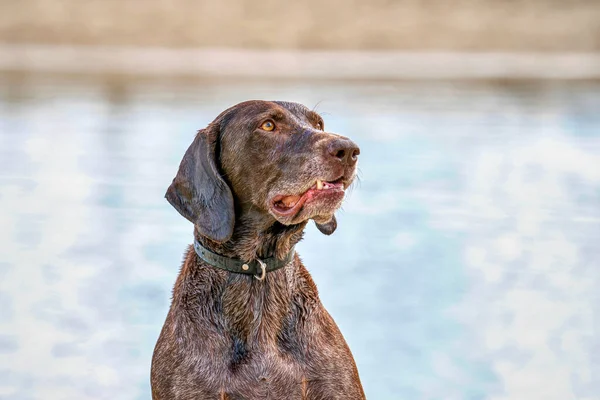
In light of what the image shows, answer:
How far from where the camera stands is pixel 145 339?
7.43 m

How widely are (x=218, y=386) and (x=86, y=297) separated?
3.41 meters

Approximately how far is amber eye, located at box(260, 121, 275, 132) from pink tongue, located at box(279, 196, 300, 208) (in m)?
0.29

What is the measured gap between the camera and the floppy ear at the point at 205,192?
498cm

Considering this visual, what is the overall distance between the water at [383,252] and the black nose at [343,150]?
214 cm

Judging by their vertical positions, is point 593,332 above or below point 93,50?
below

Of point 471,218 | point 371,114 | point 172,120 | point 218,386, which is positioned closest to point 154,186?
point 471,218

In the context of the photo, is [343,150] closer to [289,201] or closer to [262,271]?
[289,201]

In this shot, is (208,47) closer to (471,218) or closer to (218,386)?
(471,218)

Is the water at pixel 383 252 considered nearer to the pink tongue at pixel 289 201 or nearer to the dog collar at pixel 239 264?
the dog collar at pixel 239 264

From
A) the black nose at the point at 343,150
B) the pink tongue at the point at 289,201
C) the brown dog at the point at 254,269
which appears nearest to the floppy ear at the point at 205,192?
the brown dog at the point at 254,269

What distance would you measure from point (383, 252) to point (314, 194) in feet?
14.3

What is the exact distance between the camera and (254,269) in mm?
5102

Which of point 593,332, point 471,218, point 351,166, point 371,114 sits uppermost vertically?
point 371,114

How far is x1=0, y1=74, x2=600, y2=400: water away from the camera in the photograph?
23.0ft
